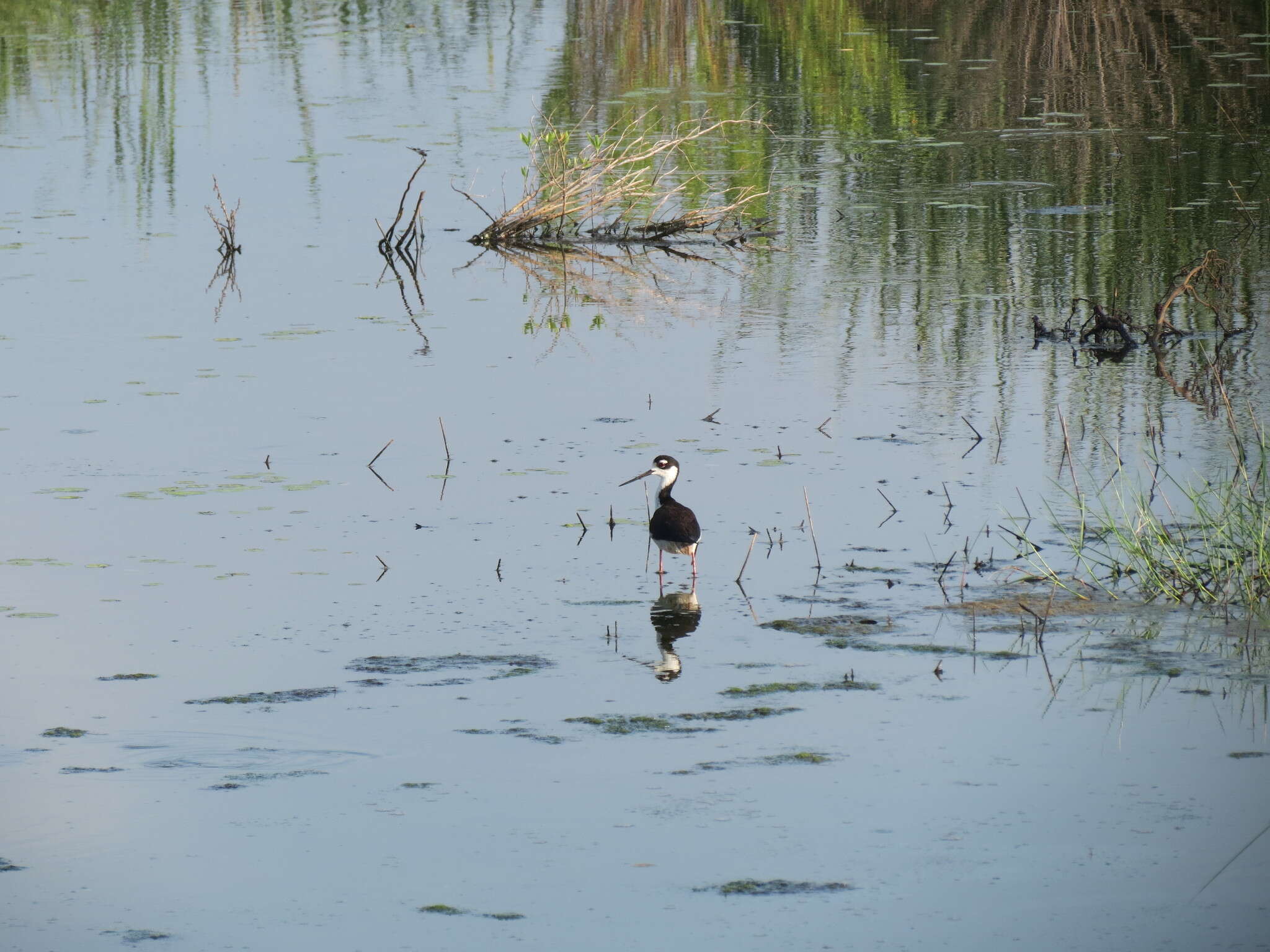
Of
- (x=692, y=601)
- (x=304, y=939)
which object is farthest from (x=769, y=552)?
(x=304, y=939)

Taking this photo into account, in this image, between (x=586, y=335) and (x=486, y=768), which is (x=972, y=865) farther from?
(x=586, y=335)

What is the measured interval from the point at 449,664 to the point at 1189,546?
274cm

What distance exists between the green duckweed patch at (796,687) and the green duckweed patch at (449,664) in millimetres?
651

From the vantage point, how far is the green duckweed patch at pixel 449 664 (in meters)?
6.18

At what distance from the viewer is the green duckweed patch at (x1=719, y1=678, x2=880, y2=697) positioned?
593cm

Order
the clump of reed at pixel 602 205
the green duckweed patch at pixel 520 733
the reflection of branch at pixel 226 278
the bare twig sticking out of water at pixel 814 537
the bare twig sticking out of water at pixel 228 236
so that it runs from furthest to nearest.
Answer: the clump of reed at pixel 602 205
the bare twig sticking out of water at pixel 228 236
the reflection of branch at pixel 226 278
the bare twig sticking out of water at pixel 814 537
the green duckweed patch at pixel 520 733

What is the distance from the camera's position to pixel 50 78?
2131 cm

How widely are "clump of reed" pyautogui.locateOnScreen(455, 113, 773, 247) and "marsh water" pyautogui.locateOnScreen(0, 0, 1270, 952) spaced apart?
28cm

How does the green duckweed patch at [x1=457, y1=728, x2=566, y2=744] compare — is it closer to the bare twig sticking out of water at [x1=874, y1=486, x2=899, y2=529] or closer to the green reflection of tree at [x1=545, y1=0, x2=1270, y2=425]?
the bare twig sticking out of water at [x1=874, y1=486, x2=899, y2=529]

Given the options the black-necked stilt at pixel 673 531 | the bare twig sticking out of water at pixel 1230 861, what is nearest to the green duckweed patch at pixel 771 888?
the bare twig sticking out of water at pixel 1230 861

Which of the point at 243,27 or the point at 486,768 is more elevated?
the point at 243,27

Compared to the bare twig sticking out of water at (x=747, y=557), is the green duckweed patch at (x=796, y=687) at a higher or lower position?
lower

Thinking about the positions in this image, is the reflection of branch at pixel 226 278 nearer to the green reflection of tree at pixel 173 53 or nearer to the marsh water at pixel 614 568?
the marsh water at pixel 614 568

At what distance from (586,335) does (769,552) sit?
415 cm
